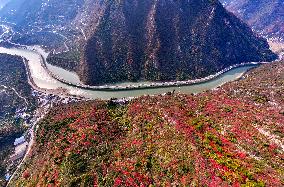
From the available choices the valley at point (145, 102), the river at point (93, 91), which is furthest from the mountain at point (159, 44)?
the river at point (93, 91)

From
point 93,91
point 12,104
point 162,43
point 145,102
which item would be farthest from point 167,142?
point 12,104

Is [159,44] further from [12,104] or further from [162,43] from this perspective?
[12,104]

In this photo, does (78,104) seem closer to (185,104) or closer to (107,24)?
(185,104)

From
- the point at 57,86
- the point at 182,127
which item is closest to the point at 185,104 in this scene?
the point at 182,127

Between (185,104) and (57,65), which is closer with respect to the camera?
(185,104)

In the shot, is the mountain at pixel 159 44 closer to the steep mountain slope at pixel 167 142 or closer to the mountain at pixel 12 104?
the mountain at pixel 12 104

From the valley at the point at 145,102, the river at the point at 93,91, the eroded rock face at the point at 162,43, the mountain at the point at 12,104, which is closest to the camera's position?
the valley at the point at 145,102
